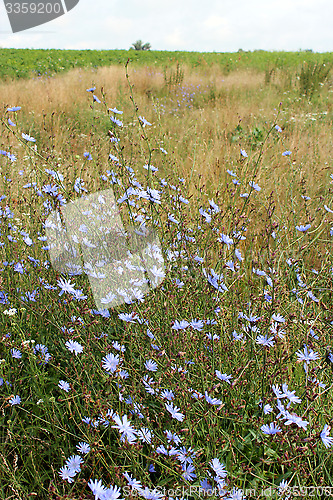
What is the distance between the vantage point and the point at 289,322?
1530 mm

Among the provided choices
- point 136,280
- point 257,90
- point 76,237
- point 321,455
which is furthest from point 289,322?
point 257,90

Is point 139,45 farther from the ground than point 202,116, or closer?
farther from the ground

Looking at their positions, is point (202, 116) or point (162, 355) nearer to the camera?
point (162, 355)

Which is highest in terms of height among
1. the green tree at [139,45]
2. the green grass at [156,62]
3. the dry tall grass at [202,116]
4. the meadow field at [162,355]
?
the green tree at [139,45]

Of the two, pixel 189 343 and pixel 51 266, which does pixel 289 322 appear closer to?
pixel 189 343

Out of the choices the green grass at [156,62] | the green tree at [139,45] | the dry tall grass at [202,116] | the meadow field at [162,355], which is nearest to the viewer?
the meadow field at [162,355]

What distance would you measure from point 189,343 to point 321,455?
637 mm

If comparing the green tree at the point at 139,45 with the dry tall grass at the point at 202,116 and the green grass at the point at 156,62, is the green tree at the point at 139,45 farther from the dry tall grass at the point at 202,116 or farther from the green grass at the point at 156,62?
the dry tall grass at the point at 202,116

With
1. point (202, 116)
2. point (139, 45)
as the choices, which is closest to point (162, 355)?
point (202, 116)

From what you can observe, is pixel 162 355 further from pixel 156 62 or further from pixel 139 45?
pixel 139 45

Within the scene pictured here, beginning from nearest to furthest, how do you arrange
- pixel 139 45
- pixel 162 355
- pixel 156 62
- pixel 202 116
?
pixel 162 355
pixel 202 116
pixel 156 62
pixel 139 45

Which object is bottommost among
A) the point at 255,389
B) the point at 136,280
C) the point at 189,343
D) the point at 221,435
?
the point at 221,435

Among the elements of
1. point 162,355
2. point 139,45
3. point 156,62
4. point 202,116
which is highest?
point 139,45

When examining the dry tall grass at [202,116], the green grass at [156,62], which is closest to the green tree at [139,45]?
the green grass at [156,62]
